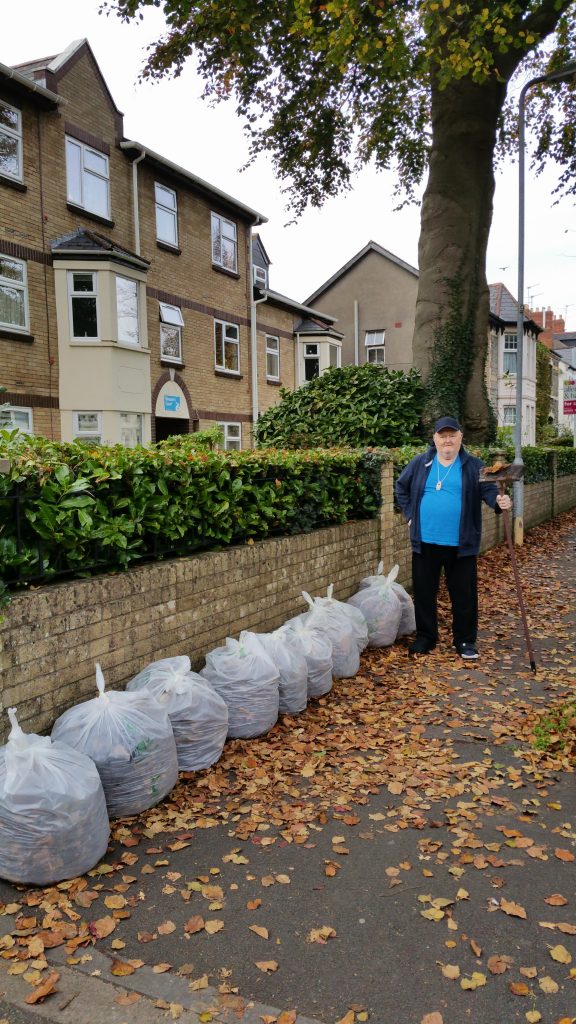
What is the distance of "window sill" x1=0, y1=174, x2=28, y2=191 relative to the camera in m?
13.6

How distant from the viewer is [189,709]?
3.79m

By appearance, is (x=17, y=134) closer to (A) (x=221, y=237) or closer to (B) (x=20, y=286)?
(B) (x=20, y=286)

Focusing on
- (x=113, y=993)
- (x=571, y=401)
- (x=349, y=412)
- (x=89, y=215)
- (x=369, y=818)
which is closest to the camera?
(x=113, y=993)

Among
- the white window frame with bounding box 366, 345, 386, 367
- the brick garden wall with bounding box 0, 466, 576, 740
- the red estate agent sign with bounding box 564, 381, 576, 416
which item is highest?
the white window frame with bounding box 366, 345, 386, 367

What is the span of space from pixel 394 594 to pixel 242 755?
284 cm

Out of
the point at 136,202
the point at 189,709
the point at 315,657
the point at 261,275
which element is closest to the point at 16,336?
the point at 136,202

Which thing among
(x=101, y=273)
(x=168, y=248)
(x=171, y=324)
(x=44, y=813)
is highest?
(x=168, y=248)

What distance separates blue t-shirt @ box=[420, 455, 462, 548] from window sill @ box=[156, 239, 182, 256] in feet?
45.9

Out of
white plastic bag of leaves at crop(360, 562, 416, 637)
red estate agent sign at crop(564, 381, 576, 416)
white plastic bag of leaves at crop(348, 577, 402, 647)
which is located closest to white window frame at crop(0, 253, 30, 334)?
white plastic bag of leaves at crop(360, 562, 416, 637)

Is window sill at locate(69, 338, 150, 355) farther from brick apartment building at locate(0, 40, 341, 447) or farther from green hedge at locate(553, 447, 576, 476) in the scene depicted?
green hedge at locate(553, 447, 576, 476)

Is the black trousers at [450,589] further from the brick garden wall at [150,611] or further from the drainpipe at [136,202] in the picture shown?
the drainpipe at [136,202]

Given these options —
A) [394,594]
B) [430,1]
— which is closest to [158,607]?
[394,594]

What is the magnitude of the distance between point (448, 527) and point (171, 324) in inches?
546

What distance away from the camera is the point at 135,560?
4.36 metres
